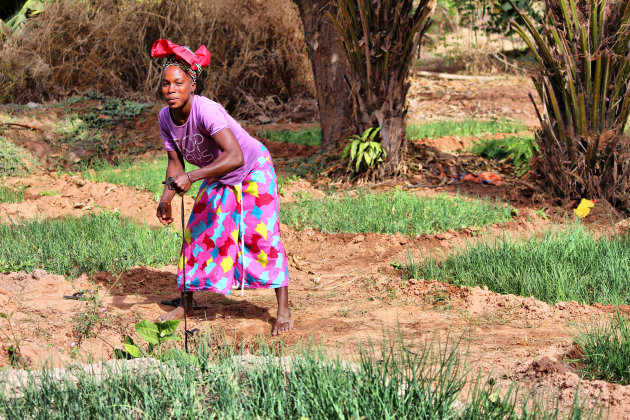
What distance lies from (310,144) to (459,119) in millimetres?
3331

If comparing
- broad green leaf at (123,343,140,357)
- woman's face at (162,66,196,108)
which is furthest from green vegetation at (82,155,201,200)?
broad green leaf at (123,343,140,357)

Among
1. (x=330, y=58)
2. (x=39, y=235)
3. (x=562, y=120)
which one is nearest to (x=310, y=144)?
(x=330, y=58)

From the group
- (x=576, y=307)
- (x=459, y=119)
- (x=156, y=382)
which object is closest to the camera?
(x=156, y=382)

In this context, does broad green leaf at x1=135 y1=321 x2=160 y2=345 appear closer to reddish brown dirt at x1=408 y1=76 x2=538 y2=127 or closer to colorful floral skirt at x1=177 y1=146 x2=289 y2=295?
colorful floral skirt at x1=177 y1=146 x2=289 y2=295

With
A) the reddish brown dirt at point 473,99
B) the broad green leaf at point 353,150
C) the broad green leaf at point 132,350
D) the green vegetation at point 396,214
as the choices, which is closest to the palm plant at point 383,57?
the broad green leaf at point 353,150

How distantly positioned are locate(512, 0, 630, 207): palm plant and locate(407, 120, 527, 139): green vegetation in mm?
3440

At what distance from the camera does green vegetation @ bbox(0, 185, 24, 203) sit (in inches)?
293

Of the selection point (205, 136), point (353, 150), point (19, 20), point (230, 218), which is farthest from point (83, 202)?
point (19, 20)

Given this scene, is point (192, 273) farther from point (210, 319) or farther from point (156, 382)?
point (156, 382)

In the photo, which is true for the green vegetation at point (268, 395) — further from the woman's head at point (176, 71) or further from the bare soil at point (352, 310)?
the woman's head at point (176, 71)

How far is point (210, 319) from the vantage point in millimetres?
4297

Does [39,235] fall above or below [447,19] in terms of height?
below

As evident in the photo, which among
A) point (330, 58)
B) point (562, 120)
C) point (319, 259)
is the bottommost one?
point (319, 259)

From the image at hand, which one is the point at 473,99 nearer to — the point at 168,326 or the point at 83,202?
the point at 83,202
